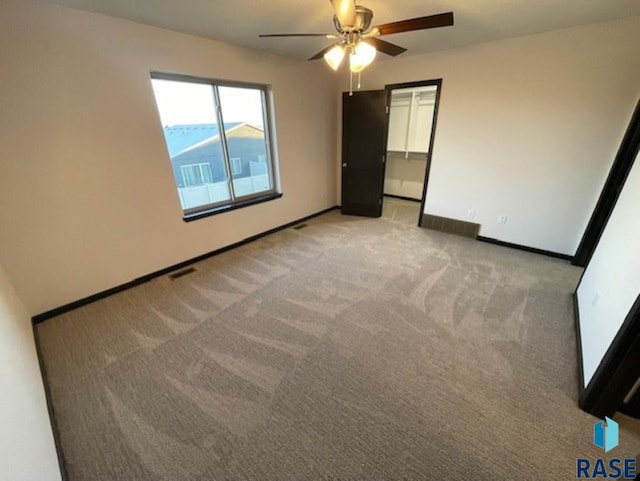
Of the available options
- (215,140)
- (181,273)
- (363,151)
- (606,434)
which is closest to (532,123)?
(363,151)

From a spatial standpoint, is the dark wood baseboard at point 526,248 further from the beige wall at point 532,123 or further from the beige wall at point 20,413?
the beige wall at point 20,413

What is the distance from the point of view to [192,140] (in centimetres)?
288

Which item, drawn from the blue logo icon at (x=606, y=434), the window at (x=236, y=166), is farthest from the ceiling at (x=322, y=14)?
the blue logo icon at (x=606, y=434)

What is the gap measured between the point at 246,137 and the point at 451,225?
10.6 ft

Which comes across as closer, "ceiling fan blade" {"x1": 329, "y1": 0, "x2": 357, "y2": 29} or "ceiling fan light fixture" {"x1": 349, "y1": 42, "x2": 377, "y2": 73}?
"ceiling fan blade" {"x1": 329, "y1": 0, "x2": 357, "y2": 29}

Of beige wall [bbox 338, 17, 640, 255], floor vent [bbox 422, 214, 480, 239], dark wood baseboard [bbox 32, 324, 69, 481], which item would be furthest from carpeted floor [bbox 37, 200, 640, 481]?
floor vent [bbox 422, 214, 480, 239]

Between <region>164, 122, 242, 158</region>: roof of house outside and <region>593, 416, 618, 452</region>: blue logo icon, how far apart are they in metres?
3.86

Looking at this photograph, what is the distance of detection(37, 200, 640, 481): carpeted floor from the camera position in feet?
4.17

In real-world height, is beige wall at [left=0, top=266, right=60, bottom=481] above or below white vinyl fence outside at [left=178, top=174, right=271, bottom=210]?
below

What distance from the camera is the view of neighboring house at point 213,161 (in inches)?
111

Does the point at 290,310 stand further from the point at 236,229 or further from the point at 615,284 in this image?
the point at 615,284

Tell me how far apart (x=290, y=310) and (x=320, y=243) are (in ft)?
4.80

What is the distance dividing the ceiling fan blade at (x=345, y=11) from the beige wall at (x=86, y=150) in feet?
5.84

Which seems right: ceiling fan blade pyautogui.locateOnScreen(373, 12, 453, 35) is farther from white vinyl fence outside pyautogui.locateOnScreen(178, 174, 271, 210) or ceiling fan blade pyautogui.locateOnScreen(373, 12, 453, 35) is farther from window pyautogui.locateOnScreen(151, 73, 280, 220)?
white vinyl fence outside pyautogui.locateOnScreen(178, 174, 271, 210)
